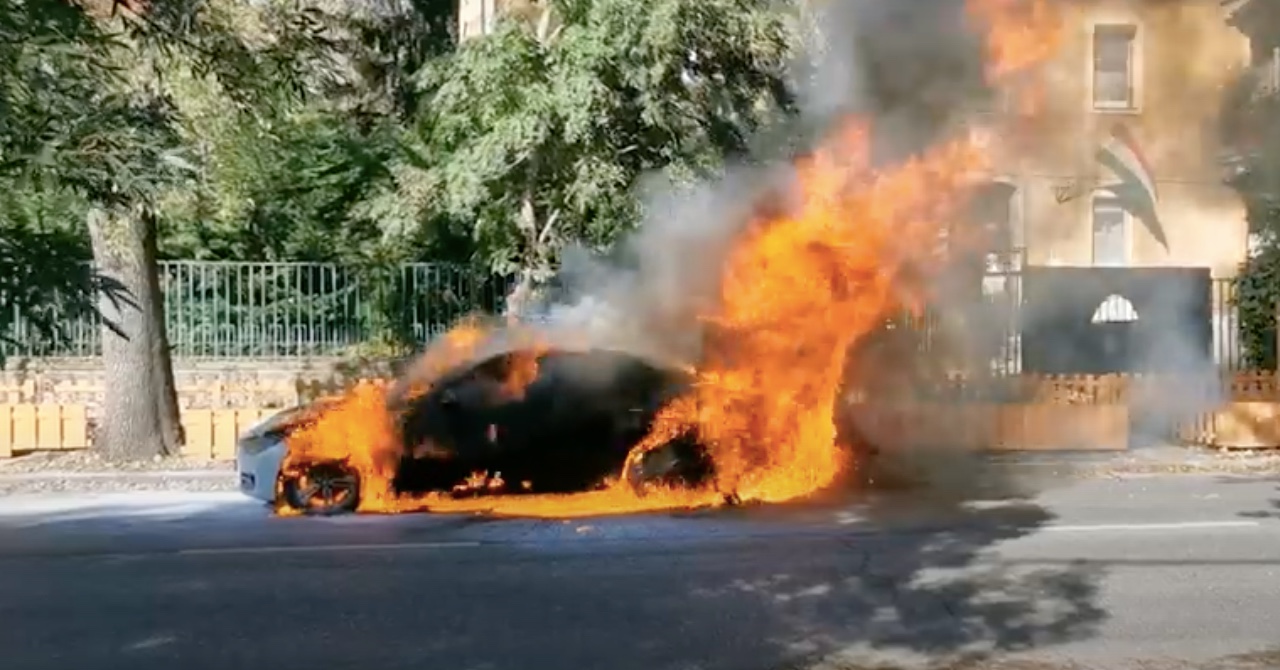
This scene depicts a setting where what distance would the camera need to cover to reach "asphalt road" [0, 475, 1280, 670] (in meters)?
6.38

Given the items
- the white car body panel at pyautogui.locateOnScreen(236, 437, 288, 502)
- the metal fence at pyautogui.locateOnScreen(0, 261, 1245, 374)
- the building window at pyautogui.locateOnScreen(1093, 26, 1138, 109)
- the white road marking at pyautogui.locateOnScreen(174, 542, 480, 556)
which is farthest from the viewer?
the metal fence at pyautogui.locateOnScreen(0, 261, 1245, 374)

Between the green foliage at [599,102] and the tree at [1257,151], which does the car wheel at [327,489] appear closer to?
the green foliage at [599,102]

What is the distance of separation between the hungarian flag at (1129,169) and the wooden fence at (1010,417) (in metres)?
3.14

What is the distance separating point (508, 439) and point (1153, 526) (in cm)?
A: 448

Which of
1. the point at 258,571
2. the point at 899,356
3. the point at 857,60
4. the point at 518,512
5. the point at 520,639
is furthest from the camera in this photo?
the point at 899,356

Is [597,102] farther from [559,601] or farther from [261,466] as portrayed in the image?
[559,601]

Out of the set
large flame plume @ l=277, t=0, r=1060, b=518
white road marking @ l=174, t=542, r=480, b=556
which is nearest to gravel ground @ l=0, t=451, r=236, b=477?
large flame plume @ l=277, t=0, r=1060, b=518

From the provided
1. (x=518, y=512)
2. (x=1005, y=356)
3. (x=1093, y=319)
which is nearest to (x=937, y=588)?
(x=518, y=512)

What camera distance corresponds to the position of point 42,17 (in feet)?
12.1

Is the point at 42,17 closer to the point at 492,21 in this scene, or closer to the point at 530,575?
the point at 530,575

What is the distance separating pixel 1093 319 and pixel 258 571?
1104 centimetres

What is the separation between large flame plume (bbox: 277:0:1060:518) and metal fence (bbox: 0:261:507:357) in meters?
2.59

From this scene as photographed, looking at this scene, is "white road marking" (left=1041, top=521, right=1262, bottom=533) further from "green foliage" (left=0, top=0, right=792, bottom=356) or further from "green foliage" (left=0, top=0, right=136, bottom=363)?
"green foliage" (left=0, top=0, right=136, bottom=363)

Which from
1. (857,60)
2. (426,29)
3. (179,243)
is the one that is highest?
→ (426,29)
